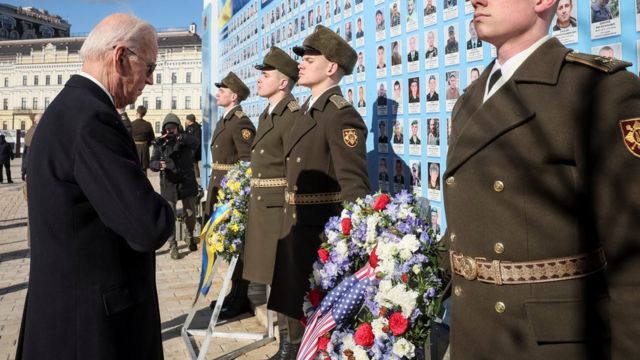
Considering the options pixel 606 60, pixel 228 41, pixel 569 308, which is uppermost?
pixel 228 41

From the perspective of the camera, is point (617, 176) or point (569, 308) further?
point (569, 308)

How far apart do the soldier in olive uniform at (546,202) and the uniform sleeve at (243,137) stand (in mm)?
4230

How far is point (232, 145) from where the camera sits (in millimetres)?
6078

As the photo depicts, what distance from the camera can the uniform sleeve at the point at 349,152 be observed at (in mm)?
3252

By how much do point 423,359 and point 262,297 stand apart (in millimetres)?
3696

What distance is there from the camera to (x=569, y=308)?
1566mm

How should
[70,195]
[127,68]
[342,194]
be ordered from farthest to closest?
1. [342,194]
2. [127,68]
3. [70,195]

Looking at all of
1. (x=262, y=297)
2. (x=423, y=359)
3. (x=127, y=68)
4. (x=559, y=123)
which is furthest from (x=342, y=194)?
(x=262, y=297)

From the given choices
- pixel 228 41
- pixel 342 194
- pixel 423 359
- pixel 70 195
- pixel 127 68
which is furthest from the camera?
pixel 228 41

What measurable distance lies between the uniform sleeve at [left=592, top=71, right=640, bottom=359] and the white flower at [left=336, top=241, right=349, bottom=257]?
3.86 feet

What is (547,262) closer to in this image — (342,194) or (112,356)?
(112,356)

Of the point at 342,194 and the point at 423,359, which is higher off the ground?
the point at 342,194

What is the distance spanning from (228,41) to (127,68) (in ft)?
26.3

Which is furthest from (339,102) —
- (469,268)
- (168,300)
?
(168,300)
